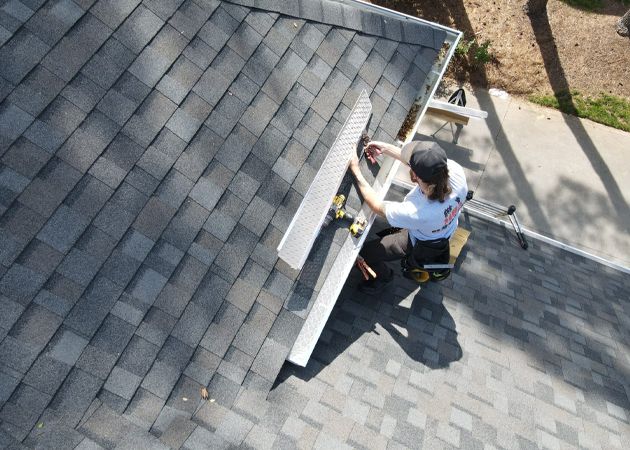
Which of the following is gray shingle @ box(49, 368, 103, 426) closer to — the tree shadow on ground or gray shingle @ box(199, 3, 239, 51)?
gray shingle @ box(199, 3, 239, 51)

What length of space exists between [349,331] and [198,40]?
3.18m

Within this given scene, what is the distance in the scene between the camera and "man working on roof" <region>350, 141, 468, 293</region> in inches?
147

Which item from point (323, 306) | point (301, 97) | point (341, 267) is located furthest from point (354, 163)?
point (323, 306)

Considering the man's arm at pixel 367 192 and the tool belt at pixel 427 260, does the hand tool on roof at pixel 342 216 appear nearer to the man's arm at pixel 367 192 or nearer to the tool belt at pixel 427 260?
the man's arm at pixel 367 192

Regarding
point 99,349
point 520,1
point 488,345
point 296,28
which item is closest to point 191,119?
point 296,28

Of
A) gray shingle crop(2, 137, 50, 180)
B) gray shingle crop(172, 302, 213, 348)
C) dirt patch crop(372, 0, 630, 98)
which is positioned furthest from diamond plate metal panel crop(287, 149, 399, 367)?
dirt patch crop(372, 0, 630, 98)

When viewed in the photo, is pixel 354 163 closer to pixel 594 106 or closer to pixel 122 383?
→ pixel 122 383

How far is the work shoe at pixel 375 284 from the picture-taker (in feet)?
14.6

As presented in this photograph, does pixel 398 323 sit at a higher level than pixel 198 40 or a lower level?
lower

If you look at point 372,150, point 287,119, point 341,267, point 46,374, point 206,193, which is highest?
point 287,119

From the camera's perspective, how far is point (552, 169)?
29.9 feet

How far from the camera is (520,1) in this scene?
11.1 metres

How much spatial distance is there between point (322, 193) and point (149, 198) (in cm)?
151

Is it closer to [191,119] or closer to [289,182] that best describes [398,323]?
[289,182]
